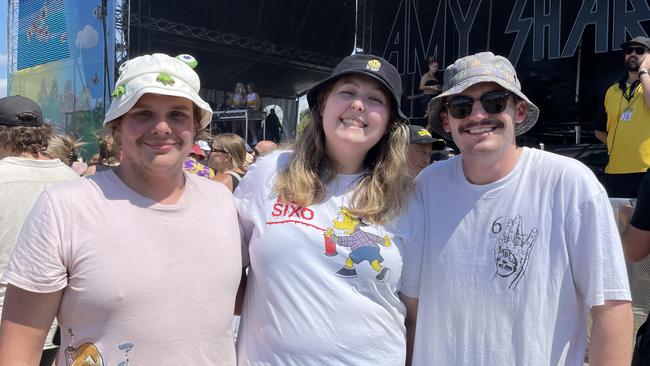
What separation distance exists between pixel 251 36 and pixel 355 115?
496 inches

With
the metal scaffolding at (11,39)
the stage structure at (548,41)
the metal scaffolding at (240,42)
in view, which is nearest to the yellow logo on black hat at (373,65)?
the stage structure at (548,41)

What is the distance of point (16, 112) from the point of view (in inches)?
109

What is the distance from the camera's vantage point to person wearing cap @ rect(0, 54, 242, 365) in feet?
4.51

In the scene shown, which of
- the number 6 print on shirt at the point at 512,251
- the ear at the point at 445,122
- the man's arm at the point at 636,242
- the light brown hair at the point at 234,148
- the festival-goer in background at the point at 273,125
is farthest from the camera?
the festival-goer in background at the point at 273,125

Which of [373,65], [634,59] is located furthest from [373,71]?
[634,59]

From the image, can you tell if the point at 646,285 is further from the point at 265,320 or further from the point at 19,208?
the point at 19,208

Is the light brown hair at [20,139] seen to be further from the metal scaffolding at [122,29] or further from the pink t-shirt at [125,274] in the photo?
the metal scaffolding at [122,29]

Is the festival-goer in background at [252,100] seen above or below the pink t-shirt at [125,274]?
above

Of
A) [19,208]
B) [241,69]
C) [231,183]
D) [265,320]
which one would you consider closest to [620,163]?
[231,183]

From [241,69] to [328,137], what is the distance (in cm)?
1361

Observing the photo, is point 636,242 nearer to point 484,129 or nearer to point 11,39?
point 484,129

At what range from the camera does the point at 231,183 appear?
4.05 metres

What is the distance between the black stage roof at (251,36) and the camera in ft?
40.8

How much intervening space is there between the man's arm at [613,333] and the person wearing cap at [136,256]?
105cm
